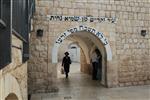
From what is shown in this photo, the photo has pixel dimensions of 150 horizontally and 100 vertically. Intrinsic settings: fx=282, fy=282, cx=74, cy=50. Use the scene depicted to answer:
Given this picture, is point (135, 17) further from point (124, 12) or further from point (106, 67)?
point (106, 67)

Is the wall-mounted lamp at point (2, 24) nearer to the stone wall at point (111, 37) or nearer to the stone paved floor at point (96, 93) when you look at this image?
the stone paved floor at point (96, 93)

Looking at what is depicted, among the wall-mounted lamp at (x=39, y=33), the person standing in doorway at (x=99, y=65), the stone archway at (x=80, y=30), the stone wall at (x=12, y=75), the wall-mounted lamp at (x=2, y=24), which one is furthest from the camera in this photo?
the person standing in doorway at (x=99, y=65)

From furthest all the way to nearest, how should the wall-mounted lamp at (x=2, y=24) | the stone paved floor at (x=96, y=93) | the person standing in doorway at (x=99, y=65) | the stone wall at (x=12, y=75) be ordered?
1. the person standing in doorway at (x=99, y=65)
2. the stone paved floor at (x=96, y=93)
3. the stone wall at (x=12, y=75)
4. the wall-mounted lamp at (x=2, y=24)

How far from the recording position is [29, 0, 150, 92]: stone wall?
34.3ft

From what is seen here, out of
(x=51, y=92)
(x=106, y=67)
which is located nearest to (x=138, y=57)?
(x=106, y=67)

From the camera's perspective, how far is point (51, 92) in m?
10.5

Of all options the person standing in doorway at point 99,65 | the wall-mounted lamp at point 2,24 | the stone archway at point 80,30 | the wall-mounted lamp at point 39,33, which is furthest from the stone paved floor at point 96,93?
the wall-mounted lamp at point 2,24

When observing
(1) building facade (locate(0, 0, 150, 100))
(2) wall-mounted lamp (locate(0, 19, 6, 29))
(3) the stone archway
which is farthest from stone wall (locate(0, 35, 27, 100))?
(3) the stone archway

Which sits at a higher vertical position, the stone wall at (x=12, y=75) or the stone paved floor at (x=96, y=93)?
the stone wall at (x=12, y=75)

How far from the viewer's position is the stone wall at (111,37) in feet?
34.3

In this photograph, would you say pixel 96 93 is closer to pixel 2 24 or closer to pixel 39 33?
pixel 39 33

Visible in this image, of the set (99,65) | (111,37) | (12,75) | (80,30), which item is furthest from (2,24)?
(99,65)

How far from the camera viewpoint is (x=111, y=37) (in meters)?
11.5

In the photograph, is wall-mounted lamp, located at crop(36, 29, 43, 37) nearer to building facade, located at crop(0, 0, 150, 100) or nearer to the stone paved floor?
building facade, located at crop(0, 0, 150, 100)
